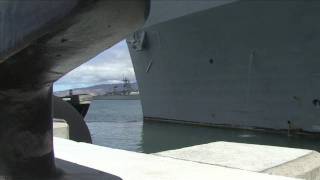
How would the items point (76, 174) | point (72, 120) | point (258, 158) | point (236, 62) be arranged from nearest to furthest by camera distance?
point (76, 174) → point (258, 158) → point (72, 120) → point (236, 62)

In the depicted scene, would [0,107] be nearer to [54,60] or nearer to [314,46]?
[54,60]

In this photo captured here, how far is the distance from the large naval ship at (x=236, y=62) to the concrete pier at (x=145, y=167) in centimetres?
1056

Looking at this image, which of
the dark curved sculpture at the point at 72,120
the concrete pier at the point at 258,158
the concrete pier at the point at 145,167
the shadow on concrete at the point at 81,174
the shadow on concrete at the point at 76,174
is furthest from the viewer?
the dark curved sculpture at the point at 72,120

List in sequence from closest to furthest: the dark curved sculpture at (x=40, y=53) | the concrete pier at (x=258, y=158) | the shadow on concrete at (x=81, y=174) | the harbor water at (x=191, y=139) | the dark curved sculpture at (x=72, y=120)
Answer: the dark curved sculpture at (x=40, y=53) → the shadow on concrete at (x=81, y=174) → the concrete pier at (x=258, y=158) → the dark curved sculpture at (x=72, y=120) → the harbor water at (x=191, y=139)

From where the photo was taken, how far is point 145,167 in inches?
152

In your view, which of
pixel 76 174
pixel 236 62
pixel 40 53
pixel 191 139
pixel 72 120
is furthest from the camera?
pixel 236 62

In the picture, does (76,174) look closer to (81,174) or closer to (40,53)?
(81,174)

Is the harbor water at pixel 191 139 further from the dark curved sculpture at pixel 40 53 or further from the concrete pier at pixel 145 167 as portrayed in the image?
the dark curved sculpture at pixel 40 53

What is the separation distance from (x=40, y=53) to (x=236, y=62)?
48.2 ft

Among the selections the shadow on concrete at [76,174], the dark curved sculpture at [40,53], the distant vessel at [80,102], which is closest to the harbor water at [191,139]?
the distant vessel at [80,102]

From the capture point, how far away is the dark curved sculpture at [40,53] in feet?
5.98

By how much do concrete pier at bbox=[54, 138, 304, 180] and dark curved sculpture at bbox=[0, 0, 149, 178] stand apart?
0.67 m

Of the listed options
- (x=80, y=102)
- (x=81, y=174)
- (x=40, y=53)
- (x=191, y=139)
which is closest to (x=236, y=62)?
(x=191, y=139)

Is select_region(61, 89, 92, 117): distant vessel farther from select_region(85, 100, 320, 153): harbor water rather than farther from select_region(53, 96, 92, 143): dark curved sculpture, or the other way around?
select_region(53, 96, 92, 143): dark curved sculpture
